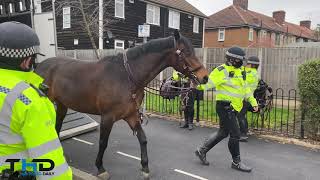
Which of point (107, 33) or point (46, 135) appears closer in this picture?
point (46, 135)

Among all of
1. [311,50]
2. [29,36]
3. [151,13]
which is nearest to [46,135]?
[29,36]

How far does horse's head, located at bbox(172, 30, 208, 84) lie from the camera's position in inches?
183

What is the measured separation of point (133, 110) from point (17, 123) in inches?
119

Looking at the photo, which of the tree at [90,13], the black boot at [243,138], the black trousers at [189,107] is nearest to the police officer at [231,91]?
the black boot at [243,138]

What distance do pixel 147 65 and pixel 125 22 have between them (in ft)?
65.1

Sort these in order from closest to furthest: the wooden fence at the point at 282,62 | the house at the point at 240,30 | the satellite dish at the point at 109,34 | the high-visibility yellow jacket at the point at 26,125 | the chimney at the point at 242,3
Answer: the high-visibility yellow jacket at the point at 26,125
the wooden fence at the point at 282,62
the satellite dish at the point at 109,34
the house at the point at 240,30
the chimney at the point at 242,3

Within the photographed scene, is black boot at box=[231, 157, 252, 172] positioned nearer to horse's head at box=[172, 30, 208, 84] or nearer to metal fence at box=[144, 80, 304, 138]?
horse's head at box=[172, 30, 208, 84]

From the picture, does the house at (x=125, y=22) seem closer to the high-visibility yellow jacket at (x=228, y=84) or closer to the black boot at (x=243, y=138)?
the black boot at (x=243, y=138)

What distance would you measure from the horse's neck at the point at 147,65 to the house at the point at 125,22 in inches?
655

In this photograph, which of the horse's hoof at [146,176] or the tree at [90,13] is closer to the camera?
the horse's hoof at [146,176]

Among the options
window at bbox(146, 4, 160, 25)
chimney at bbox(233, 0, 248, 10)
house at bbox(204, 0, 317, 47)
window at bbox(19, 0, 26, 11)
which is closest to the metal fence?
window at bbox(19, 0, 26, 11)

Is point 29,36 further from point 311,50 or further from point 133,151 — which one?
point 311,50

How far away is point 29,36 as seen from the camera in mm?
1775

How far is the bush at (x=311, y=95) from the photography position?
6.64 meters
